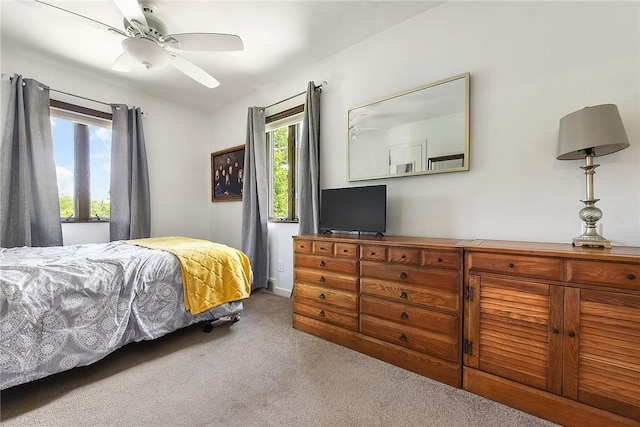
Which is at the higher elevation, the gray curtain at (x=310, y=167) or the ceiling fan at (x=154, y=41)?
the ceiling fan at (x=154, y=41)

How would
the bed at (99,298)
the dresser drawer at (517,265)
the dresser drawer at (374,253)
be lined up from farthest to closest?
the dresser drawer at (374,253) → the bed at (99,298) → the dresser drawer at (517,265)

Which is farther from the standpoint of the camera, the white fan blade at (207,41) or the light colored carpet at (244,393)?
the white fan blade at (207,41)

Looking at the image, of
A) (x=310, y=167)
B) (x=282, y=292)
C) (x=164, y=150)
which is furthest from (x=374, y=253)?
(x=164, y=150)

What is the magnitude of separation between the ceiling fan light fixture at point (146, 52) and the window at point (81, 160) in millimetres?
1680

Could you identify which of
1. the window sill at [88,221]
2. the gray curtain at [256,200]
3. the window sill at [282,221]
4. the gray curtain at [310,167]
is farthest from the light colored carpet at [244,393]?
the window sill at [88,221]

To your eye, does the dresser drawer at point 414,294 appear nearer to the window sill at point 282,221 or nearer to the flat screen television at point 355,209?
the flat screen television at point 355,209

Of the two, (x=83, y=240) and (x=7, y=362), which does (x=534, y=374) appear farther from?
(x=83, y=240)

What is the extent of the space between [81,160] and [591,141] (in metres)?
4.59

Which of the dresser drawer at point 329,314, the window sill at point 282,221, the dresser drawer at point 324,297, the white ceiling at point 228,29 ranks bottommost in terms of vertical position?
the dresser drawer at point 329,314

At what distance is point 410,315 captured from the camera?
173 centimetres

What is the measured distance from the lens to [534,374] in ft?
4.40

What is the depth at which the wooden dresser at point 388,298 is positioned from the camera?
1.59 meters

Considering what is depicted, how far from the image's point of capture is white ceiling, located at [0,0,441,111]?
205 centimetres

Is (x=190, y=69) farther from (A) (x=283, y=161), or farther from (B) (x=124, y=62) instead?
(A) (x=283, y=161)
